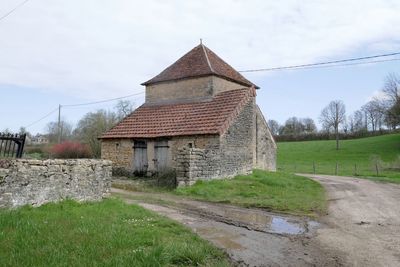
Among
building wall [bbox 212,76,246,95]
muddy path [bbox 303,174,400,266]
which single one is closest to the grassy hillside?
building wall [bbox 212,76,246,95]

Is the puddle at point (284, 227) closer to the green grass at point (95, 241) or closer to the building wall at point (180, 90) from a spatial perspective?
the green grass at point (95, 241)

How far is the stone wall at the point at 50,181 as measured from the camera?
966 cm

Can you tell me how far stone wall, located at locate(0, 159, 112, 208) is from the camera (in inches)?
380

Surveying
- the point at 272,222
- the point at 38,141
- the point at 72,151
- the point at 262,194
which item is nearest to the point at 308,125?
the point at 38,141

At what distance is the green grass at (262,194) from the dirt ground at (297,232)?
0.82 metres

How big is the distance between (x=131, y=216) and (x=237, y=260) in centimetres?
391

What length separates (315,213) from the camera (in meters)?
12.6

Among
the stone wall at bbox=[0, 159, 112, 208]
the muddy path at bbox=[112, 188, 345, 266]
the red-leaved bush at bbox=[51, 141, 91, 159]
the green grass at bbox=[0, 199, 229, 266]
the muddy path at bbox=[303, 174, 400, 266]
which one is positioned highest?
the red-leaved bush at bbox=[51, 141, 91, 159]

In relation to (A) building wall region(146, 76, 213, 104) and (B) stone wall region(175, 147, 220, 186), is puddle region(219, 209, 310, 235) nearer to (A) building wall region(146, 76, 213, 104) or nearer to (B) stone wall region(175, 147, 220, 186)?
(B) stone wall region(175, 147, 220, 186)

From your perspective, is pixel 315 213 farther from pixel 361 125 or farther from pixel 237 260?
pixel 361 125

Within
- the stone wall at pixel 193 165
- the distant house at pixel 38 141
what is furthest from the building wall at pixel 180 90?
the distant house at pixel 38 141

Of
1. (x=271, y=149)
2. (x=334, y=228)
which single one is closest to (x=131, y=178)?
(x=271, y=149)

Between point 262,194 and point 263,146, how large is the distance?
37.3 feet

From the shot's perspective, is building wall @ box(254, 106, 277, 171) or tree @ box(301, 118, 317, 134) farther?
tree @ box(301, 118, 317, 134)
